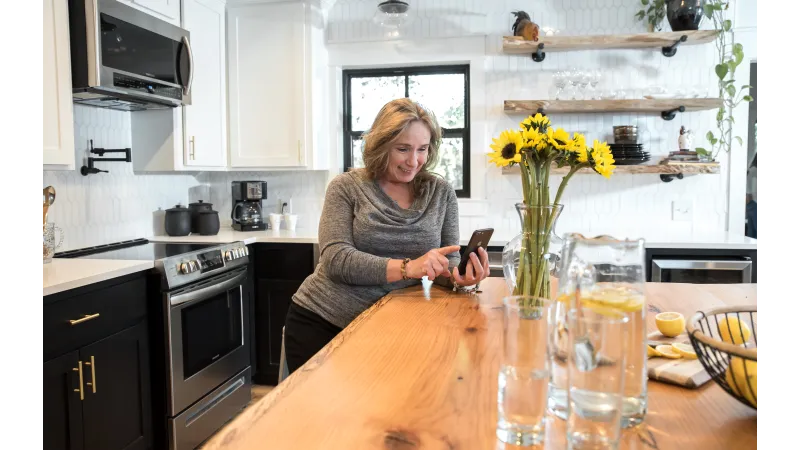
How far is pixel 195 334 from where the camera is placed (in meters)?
2.80

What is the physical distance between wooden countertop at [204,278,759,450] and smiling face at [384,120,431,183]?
0.71m

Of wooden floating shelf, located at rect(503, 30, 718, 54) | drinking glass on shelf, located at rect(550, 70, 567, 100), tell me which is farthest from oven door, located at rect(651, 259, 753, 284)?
wooden floating shelf, located at rect(503, 30, 718, 54)

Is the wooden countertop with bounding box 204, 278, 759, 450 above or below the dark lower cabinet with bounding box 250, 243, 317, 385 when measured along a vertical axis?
above

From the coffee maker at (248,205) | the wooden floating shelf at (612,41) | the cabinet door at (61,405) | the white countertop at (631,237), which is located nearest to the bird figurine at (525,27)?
the wooden floating shelf at (612,41)

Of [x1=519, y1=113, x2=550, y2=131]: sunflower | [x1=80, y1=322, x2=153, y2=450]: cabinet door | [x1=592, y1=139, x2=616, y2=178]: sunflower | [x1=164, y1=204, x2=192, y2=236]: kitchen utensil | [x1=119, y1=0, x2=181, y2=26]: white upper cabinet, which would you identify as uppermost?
[x1=119, y1=0, x2=181, y2=26]: white upper cabinet

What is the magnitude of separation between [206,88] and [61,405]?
2.09 m

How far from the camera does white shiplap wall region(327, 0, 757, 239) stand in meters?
3.64

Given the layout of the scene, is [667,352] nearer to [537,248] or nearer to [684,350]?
[684,350]

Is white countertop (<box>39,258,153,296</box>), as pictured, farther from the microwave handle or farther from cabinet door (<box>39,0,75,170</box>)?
the microwave handle

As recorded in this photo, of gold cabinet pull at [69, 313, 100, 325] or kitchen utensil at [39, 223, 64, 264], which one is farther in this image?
kitchen utensil at [39, 223, 64, 264]

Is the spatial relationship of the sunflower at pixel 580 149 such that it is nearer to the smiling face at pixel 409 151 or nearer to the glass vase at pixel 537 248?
the glass vase at pixel 537 248

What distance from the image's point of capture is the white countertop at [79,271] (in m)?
2.05
